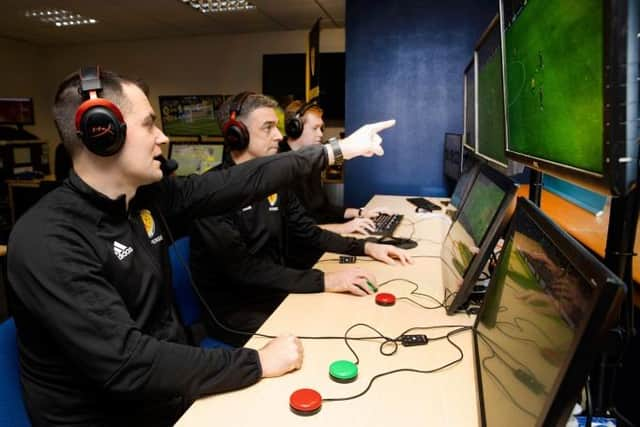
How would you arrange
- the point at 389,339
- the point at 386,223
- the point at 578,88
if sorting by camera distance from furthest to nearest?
the point at 386,223, the point at 389,339, the point at 578,88

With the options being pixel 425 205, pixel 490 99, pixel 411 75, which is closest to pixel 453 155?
pixel 425 205

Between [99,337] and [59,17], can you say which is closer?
[99,337]

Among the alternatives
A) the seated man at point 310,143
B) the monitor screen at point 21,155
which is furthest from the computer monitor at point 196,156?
the seated man at point 310,143

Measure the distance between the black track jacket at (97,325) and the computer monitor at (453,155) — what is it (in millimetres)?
2069

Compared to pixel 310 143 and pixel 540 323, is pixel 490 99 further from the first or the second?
pixel 310 143

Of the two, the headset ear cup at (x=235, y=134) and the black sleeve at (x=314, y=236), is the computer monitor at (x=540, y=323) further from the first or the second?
the headset ear cup at (x=235, y=134)

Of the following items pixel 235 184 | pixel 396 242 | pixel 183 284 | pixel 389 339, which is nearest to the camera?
pixel 389 339

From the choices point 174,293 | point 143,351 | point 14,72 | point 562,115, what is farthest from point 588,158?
point 14,72

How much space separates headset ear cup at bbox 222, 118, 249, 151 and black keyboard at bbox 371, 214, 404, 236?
74 centimetres

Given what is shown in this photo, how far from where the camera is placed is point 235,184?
4.23 feet

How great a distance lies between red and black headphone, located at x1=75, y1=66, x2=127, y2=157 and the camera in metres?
0.96

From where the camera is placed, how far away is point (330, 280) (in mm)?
1344

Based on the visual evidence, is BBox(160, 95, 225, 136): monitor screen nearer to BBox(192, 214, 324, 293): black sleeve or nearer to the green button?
BBox(192, 214, 324, 293): black sleeve

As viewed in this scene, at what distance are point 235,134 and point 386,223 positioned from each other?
2.92 ft
